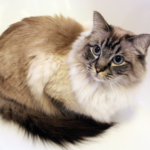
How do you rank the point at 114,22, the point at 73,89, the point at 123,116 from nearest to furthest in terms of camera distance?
the point at 73,89, the point at 123,116, the point at 114,22

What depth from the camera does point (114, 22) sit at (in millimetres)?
1525

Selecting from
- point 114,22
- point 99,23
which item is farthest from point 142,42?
point 114,22

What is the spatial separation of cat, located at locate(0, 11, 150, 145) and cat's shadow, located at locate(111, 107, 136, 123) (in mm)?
137

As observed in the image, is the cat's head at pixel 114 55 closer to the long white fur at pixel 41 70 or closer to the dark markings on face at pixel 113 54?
the dark markings on face at pixel 113 54

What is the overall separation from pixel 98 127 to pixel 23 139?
21.9 inches

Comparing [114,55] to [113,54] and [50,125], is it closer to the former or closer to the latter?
[113,54]

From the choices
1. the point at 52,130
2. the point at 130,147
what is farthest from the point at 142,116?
the point at 52,130

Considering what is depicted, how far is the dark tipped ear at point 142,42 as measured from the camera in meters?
0.71

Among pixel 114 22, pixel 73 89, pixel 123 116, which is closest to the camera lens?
pixel 73 89

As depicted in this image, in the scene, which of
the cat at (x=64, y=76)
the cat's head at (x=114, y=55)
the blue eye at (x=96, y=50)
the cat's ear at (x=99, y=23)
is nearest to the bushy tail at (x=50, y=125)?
the cat at (x=64, y=76)

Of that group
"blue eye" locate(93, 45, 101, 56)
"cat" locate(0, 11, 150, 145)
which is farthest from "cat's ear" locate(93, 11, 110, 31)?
"blue eye" locate(93, 45, 101, 56)

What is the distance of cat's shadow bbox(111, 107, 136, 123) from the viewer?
1.23 meters

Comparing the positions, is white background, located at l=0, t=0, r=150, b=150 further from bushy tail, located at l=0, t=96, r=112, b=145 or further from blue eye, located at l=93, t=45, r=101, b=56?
blue eye, located at l=93, t=45, r=101, b=56

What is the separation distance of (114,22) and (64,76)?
3.13 ft
